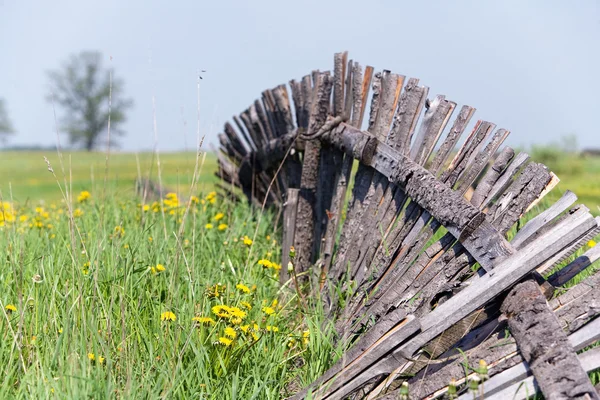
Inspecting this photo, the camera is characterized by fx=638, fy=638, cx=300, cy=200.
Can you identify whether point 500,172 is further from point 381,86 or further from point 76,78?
point 76,78

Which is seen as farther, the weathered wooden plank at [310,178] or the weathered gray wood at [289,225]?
the weathered gray wood at [289,225]

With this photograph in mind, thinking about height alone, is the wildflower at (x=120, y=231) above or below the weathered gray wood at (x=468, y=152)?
below

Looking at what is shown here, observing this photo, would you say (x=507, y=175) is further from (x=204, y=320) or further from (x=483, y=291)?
(x=204, y=320)

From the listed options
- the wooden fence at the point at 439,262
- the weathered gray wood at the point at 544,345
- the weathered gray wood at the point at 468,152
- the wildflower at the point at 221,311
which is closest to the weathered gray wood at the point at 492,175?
the wooden fence at the point at 439,262

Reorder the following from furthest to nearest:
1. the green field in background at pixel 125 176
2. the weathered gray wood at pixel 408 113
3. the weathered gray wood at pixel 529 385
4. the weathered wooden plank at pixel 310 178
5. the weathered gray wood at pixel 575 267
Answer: the green field in background at pixel 125 176 → the weathered wooden plank at pixel 310 178 → the weathered gray wood at pixel 408 113 → the weathered gray wood at pixel 575 267 → the weathered gray wood at pixel 529 385

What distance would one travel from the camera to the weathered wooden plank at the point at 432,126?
3.23 meters

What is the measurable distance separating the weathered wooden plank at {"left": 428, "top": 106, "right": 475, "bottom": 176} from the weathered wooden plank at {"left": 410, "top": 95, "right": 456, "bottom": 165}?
3.7 inches

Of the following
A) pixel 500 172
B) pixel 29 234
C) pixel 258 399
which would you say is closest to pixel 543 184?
pixel 500 172

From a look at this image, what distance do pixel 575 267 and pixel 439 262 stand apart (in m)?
0.58

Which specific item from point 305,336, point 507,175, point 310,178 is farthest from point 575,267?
point 310,178

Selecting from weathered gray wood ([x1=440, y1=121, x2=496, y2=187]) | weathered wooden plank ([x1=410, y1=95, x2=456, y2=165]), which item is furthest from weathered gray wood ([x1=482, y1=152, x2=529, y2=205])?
weathered wooden plank ([x1=410, y1=95, x2=456, y2=165])

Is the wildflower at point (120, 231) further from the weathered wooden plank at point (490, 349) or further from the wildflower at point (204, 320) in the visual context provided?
the weathered wooden plank at point (490, 349)

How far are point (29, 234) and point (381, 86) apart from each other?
120 inches

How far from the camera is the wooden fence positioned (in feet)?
7.92
